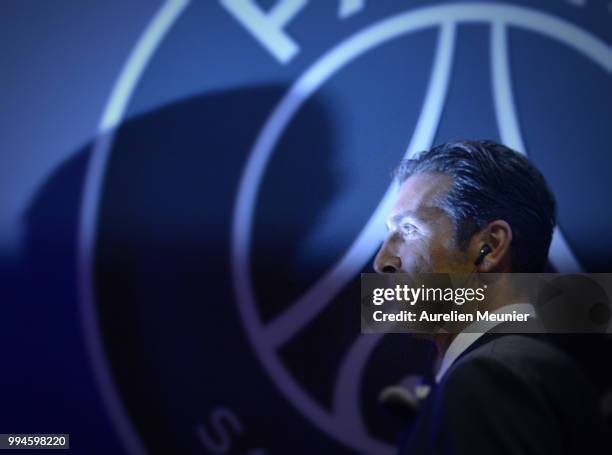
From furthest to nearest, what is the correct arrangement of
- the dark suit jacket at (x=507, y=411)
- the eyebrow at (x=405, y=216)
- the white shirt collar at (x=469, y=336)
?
1. the eyebrow at (x=405, y=216)
2. the white shirt collar at (x=469, y=336)
3. the dark suit jacket at (x=507, y=411)

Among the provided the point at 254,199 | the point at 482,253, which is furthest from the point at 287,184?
the point at 482,253

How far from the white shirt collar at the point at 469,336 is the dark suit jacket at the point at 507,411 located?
0.11 meters

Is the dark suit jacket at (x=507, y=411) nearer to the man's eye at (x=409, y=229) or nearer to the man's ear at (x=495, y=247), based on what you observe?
the man's ear at (x=495, y=247)

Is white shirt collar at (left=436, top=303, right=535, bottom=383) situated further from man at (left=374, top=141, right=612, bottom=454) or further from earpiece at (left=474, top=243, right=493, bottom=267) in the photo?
earpiece at (left=474, top=243, right=493, bottom=267)

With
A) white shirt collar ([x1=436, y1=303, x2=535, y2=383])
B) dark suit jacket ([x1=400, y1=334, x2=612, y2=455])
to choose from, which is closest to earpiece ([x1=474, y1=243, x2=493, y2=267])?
white shirt collar ([x1=436, y1=303, x2=535, y2=383])

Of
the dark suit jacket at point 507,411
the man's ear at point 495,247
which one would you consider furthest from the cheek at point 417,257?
the dark suit jacket at point 507,411

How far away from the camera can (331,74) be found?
5.93 feet

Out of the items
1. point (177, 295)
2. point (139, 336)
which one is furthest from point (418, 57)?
point (139, 336)

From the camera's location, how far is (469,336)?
1.61 meters

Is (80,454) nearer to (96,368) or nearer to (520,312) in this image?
(96,368)

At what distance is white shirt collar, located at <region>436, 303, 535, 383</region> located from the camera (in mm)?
1586

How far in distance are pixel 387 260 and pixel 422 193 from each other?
17cm

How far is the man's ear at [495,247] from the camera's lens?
166 cm

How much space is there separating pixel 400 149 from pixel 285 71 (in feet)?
1.06
